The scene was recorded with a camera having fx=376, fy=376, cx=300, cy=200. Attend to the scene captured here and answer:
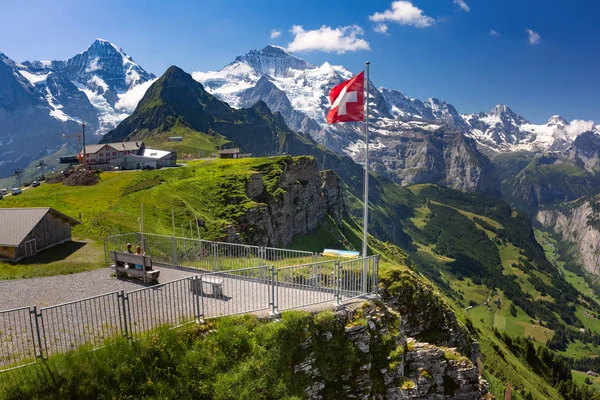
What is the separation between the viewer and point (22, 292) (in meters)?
20.5

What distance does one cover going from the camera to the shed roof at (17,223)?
29531mm

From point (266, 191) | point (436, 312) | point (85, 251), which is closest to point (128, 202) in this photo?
point (85, 251)

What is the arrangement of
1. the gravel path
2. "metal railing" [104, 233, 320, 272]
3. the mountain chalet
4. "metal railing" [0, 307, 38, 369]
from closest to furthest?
"metal railing" [0, 307, 38, 369], the gravel path, "metal railing" [104, 233, 320, 272], the mountain chalet

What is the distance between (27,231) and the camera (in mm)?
30297

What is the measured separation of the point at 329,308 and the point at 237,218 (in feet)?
228

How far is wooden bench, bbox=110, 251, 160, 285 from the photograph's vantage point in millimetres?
20281

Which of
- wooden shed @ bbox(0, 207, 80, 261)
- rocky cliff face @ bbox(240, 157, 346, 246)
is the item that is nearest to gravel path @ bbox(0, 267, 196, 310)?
wooden shed @ bbox(0, 207, 80, 261)

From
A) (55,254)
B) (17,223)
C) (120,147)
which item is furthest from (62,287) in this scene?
(120,147)

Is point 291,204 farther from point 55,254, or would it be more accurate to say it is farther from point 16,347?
point 16,347

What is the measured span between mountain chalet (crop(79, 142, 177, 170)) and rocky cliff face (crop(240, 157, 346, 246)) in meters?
46.3

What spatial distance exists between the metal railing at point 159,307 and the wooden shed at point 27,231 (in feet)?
47.5

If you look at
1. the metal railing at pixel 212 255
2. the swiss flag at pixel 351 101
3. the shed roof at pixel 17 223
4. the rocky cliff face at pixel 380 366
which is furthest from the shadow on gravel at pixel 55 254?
the swiss flag at pixel 351 101

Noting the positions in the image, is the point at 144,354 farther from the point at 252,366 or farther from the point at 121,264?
the point at 121,264

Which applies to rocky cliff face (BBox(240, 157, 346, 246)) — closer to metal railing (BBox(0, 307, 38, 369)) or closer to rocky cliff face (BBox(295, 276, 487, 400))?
rocky cliff face (BBox(295, 276, 487, 400))
